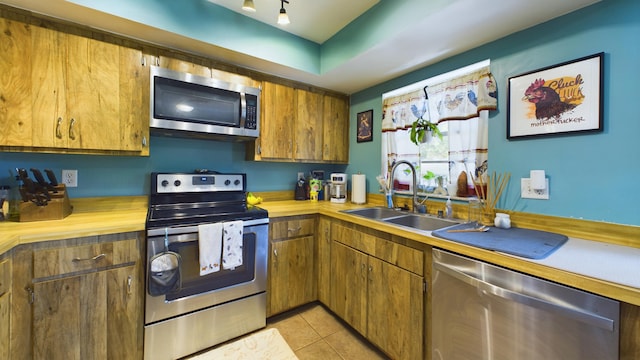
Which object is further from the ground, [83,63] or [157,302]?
[83,63]

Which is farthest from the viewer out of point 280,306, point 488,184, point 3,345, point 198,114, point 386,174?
point 386,174

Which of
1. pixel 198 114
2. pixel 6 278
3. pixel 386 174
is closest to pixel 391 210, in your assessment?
pixel 386 174

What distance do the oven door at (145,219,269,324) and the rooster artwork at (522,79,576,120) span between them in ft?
6.34

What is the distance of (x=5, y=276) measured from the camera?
1.12 metres

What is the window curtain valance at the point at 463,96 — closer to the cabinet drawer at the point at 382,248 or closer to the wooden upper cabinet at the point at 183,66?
the cabinet drawer at the point at 382,248

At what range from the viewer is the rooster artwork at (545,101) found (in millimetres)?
1367

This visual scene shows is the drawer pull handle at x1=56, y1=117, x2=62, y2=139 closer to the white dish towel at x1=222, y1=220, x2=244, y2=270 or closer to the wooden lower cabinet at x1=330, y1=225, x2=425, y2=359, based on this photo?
the white dish towel at x1=222, y1=220, x2=244, y2=270

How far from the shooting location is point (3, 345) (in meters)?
1.12

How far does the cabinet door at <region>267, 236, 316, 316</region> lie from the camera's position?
201 cm

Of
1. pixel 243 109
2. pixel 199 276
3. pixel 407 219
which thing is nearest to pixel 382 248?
pixel 407 219

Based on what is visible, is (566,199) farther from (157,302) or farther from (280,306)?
(157,302)

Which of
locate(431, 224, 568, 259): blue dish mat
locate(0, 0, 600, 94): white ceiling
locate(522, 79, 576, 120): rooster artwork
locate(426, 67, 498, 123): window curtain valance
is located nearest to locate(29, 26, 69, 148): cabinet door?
locate(0, 0, 600, 94): white ceiling

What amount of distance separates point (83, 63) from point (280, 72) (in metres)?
1.36

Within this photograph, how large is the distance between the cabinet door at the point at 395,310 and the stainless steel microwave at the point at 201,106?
1.51 meters
